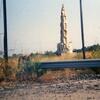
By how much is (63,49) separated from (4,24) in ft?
149

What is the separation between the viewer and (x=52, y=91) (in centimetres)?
1345

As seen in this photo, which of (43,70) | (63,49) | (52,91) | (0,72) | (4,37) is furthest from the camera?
(63,49)

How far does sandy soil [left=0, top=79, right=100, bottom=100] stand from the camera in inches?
478

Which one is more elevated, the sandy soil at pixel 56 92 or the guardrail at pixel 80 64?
the guardrail at pixel 80 64

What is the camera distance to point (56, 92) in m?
13.2

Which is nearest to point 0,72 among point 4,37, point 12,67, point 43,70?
point 12,67

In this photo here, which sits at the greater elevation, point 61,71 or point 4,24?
point 4,24

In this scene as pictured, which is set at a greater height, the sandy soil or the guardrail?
the guardrail

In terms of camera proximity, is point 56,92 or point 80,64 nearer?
point 56,92

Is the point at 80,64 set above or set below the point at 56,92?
above

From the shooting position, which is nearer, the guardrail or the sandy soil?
the sandy soil

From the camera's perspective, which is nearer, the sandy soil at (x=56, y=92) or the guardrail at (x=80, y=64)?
the sandy soil at (x=56, y=92)

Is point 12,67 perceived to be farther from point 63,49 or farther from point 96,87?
point 63,49

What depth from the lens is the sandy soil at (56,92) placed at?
12133 millimetres
